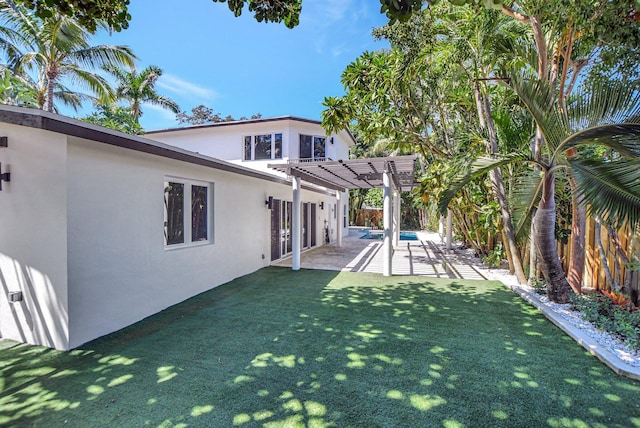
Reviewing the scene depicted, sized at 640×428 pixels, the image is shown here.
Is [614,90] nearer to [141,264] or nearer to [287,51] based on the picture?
[141,264]

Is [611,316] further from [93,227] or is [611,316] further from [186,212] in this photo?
[93,227]

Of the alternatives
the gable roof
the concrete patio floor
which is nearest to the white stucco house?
the gable roof

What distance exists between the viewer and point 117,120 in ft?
77.8

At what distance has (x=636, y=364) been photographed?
3740mm

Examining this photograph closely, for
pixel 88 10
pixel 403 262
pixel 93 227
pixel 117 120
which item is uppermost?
pixel 117 120

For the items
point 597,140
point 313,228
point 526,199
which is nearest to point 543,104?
point 597,140

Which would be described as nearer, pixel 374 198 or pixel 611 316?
pixel 611 316

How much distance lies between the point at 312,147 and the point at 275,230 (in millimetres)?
7377

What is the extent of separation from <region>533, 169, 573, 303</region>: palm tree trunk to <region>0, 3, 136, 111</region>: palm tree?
55.7 feet

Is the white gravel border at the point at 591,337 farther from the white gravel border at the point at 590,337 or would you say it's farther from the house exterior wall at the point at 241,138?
the house exterior wall at the point at 241,138

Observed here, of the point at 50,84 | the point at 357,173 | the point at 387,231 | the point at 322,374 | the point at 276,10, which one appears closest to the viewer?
the point at 322,374

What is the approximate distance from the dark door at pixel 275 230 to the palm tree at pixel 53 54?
10823 mm

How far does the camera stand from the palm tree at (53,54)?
12656 millimetres

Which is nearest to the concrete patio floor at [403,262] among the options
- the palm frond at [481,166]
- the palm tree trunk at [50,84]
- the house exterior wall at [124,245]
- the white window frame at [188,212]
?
the white window frame at [188,212]
